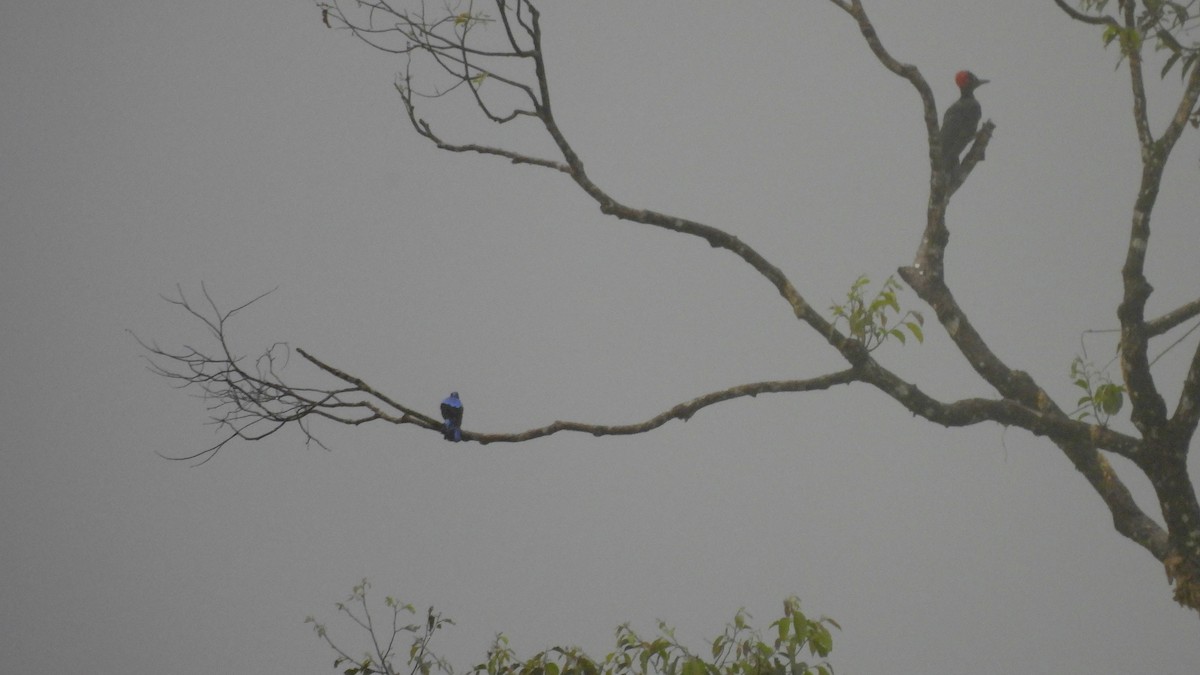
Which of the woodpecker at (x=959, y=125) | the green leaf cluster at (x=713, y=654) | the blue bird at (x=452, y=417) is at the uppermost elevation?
the woodpecker at (x=959, y=125)

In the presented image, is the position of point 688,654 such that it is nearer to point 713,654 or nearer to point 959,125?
point 713,654

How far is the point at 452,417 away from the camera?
4.50 metres

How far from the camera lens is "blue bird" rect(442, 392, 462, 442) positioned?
3.87 meters

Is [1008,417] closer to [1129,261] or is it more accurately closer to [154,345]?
[1129,261]

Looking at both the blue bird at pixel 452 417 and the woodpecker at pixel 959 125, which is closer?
the blue bird at pixel 452 417

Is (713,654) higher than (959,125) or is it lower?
lower

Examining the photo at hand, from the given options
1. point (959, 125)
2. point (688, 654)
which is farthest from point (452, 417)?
point (959, 125)

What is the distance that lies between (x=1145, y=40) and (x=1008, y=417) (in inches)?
79.6

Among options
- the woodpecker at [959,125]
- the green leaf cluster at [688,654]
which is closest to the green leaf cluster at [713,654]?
the green leaf cluster at [688,654]

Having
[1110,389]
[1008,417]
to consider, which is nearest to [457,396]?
[1008,417]

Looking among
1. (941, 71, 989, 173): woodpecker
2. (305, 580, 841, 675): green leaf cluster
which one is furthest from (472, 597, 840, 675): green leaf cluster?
(941, 71, 989, 173): woodpecker

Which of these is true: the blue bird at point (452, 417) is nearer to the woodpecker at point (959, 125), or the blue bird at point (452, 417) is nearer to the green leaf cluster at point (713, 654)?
the green leaf cluster at point (713, 654)

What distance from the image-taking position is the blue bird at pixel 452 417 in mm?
3873

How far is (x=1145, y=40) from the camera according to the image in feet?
12.3
